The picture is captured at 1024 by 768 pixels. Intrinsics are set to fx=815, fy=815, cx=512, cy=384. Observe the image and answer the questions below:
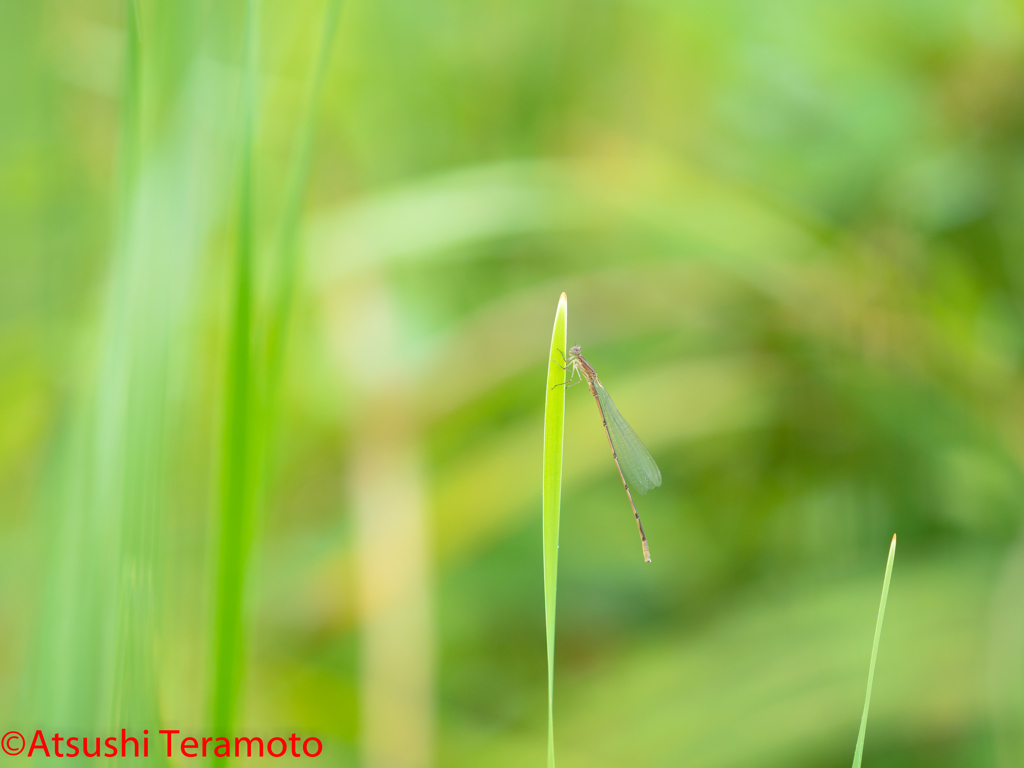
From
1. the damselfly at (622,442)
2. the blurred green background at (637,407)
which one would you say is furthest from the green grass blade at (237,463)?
the damselfly at (622,442)

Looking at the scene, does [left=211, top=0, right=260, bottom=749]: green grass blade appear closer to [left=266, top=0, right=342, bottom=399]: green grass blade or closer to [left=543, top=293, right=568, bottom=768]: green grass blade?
[left=266, top=0, right=342, bottom=399]: green grass blade

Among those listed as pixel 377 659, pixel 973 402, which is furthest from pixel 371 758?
pixel 973 402

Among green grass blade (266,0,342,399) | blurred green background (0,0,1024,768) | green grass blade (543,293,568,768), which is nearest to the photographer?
green grass blade (543,293,568,768)

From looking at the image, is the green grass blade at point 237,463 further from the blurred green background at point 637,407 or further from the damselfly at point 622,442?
the damselfly at point 622,442

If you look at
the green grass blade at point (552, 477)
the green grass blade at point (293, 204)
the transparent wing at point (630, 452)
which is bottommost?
the green grass blade at point (552, 477)

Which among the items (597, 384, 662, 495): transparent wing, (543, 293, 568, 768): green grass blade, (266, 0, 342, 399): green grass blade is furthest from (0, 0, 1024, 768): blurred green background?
(543, 293, 568, 768): green grass blade

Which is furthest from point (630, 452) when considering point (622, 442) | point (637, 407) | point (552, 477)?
point (552, 477)

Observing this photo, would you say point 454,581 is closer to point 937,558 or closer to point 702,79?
point 937,558
